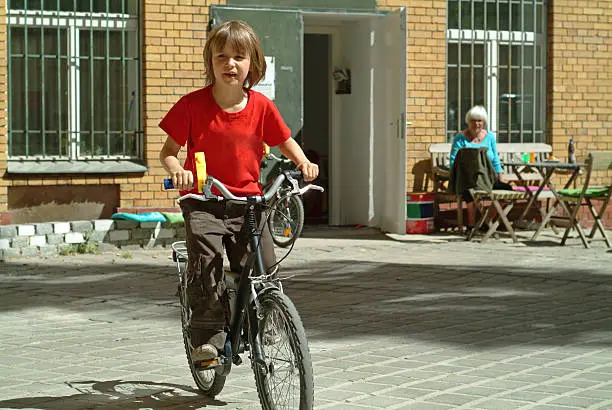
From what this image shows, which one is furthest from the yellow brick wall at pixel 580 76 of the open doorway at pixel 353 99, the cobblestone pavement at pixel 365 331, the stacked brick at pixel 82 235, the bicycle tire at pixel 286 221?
the stacked brick at pixel 82 235

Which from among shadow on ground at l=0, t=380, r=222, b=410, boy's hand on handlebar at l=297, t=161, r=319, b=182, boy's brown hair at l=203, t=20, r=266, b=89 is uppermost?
boy's brown hair at l=203, t=20, r=266, b=89

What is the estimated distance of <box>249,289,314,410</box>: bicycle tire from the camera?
4445 mm

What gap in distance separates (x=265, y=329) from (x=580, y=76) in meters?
11.3

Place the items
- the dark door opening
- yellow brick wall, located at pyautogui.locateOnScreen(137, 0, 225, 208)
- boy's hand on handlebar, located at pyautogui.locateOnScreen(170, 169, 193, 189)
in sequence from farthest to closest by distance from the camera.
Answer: the dark door opening → yellow brick wall, located at pyautogui.locateOnScreen(137, 0, 225, 208) → boy's hand on handlebar, located at pyautogui.locateOnScreen(170, 169, 193, 189)

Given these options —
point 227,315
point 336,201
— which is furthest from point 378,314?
point 336,201

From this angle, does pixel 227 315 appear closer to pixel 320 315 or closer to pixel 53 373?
pixel 53 373

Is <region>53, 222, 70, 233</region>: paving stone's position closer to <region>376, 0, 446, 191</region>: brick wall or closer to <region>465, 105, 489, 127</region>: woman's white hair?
<region>376, 0, 446, 191</region>: brick wall

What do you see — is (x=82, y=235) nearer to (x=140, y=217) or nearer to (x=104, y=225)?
(x=104, y=225)

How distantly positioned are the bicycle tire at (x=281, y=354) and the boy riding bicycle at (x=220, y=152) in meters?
0.31

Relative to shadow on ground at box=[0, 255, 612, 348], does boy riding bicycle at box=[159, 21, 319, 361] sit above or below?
above

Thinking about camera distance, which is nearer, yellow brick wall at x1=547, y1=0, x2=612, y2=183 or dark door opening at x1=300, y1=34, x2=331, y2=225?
yellow brick wall at x1=547, y1=0, x2=612, y2=183

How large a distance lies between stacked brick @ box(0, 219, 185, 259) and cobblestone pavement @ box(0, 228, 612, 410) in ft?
0.86

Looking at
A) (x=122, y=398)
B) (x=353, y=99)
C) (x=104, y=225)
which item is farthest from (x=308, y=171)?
(x=353, y=99)

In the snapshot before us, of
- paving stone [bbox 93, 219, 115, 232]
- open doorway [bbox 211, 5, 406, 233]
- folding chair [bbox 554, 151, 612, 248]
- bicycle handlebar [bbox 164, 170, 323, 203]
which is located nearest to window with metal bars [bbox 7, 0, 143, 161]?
paving stone [bbox 93, 219, 115, 232]
